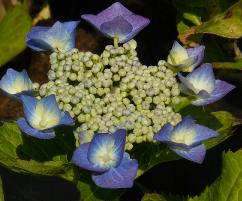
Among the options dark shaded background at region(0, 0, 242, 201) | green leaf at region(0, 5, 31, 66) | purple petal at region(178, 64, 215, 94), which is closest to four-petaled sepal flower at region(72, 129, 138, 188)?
purple petal at region(178, 64, 215, 94)

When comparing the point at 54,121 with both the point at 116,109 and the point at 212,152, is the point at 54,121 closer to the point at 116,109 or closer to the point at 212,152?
the point at 116,109

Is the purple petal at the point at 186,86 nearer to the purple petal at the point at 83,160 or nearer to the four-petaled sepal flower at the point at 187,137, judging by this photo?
the four-petaled sepal flower at the point at 187,137

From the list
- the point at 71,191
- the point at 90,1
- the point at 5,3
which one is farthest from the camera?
the point at 90,1

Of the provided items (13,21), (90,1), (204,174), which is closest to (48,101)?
(204,174)

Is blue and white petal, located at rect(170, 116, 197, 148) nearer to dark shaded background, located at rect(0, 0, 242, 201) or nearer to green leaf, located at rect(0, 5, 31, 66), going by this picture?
dark shaded background, located at rect(0, 0, 242, 201)

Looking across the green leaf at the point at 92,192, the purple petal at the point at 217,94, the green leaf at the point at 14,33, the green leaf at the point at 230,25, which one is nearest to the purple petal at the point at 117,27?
the purple petal at the point at 217,94

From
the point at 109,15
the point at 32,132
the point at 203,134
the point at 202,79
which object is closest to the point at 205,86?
the point at 202,79
